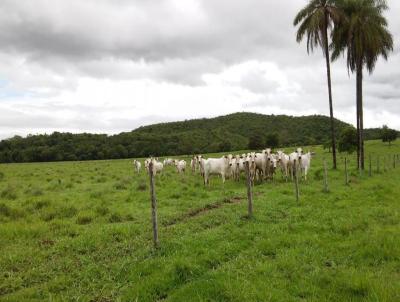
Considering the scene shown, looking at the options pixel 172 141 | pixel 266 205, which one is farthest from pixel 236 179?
pixel 172 141

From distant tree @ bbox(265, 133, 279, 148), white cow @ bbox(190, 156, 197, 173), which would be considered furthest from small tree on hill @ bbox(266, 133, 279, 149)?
white cow @ bbox(190, 156, 197, 173)

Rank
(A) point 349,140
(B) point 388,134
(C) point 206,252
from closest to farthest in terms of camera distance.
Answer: (C) point 206,252, (A) point 349,140, (B) point 388,134

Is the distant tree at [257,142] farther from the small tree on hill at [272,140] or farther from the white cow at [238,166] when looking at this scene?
the white cow at [238,166]

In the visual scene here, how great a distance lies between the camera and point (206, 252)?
8305 millimetres

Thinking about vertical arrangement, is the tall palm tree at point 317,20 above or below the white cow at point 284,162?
above

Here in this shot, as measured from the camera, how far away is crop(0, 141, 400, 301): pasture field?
6453mm

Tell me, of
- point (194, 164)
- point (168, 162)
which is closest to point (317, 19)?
point (194, 164)

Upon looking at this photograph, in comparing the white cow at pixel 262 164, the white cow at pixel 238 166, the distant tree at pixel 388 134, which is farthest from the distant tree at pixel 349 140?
the white cow at pixel 238 166

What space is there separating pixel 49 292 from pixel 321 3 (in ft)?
81.3

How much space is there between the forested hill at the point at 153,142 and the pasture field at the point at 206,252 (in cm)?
6239

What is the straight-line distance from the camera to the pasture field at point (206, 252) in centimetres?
645

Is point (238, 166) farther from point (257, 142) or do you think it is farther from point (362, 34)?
point (257, 142)

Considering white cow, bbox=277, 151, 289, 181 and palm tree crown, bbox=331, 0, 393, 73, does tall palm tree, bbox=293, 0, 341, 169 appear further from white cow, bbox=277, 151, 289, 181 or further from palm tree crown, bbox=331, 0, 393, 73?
white cow, bbox=277, 151, 289, 181

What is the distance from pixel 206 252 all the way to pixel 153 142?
82.4 metres
